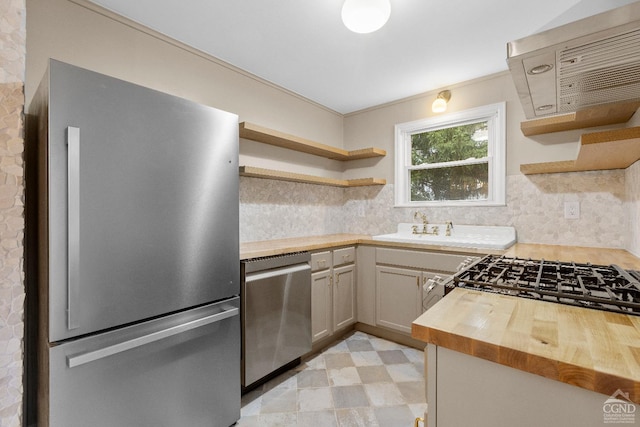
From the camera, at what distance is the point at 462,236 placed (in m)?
2.78

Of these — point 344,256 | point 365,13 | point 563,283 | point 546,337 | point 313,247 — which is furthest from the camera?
point 344,256

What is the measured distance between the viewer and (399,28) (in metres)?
1.94

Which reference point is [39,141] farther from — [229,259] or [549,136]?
[549,136]

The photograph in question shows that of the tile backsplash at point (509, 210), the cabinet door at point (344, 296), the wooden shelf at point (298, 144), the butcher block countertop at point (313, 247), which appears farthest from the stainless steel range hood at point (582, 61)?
the cabinet door at point (344, 296)

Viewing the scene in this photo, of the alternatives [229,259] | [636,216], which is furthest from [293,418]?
[636,216]

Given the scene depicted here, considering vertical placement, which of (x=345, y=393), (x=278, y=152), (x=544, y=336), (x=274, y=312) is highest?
(x=278, y=152)

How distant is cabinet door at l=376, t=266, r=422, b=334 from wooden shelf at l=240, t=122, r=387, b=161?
1332 mm

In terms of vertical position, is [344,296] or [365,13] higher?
[365,13]

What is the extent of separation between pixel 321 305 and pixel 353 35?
2.08 meters

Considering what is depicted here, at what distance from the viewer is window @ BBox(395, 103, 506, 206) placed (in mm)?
2691

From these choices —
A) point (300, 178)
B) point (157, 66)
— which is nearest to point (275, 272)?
point (300, 178)

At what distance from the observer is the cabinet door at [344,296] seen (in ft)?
8.61

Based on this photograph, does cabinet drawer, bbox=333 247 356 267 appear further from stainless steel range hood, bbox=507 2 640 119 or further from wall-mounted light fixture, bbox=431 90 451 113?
stainless steel range hood, bbox=507 2 640 119

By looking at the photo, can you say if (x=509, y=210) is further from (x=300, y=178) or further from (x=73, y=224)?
(x=73, y=224)
